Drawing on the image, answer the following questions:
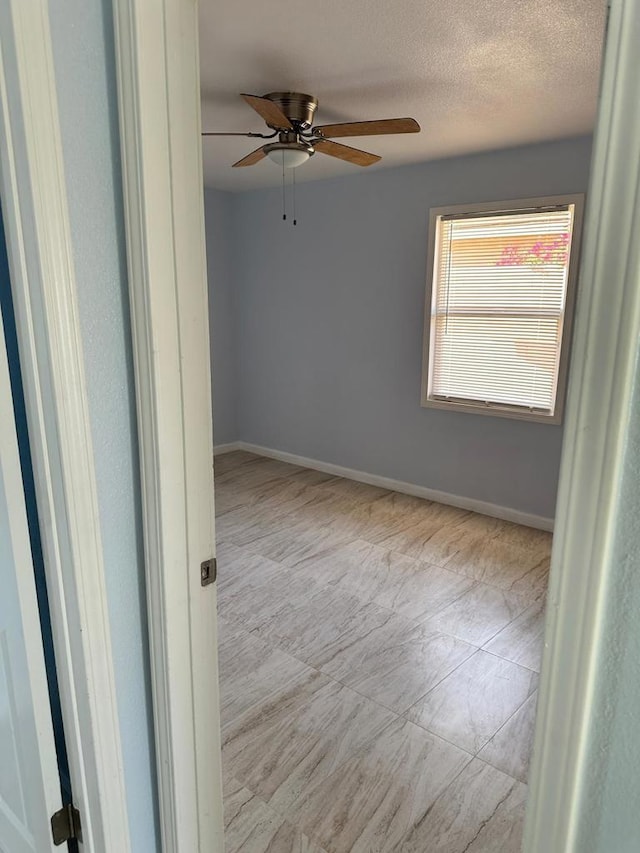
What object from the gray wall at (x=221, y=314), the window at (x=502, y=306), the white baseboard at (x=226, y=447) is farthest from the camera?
the white baseboard at (x=226, y=447)

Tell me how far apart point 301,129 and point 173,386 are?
210 cm

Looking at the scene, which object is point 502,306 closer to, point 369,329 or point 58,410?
point 369,329

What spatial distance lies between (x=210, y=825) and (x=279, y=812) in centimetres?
47

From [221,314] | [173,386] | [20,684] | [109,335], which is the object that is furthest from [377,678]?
[221,314]

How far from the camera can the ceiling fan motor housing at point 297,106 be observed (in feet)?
8.33

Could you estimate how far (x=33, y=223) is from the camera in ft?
2.97

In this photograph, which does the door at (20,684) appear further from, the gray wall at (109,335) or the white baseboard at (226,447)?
the white baseboard at (226,447)

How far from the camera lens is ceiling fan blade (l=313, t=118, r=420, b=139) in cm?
232

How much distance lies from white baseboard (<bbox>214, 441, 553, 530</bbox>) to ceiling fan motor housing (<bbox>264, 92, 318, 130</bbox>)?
108 inches

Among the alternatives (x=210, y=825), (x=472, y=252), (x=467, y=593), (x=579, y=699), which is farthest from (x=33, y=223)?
(x=472, y=252)

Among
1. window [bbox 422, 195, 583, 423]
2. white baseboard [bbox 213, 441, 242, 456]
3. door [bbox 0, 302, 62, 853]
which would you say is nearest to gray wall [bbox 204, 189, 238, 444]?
white baseboard [bbox 213, 441, 242, 456]

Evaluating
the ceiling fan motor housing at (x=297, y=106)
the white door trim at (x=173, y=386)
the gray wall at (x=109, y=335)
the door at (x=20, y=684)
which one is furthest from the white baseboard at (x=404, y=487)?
the door at (x=20, y=684)

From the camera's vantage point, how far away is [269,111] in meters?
2.26

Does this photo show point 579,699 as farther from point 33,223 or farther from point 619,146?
point 33,223
